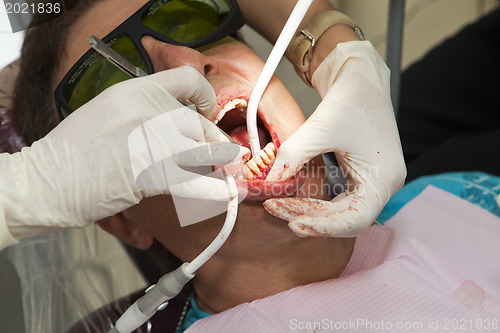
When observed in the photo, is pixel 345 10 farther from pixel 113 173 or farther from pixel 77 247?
pixel 77 247

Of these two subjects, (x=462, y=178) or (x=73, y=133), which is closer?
(x=73, y=133)

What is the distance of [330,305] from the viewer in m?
0.94

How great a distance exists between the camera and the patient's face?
81 centimetres

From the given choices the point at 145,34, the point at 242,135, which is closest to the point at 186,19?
the point at 145,34

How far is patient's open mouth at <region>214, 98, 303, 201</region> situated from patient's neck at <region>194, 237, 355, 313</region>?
0.13m

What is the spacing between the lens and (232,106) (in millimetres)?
811

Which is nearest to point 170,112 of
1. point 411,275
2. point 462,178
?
point 411,275

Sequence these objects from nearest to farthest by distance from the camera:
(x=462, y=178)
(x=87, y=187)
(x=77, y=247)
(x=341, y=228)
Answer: (x=87, y=187) < (x=341, y=228) < (x=77, y=247) < (x=462, y=178)

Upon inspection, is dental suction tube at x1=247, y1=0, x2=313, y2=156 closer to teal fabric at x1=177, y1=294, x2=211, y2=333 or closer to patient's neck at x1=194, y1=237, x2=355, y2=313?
patient's neck at x1=194, y1=237, x2=355, y2=313

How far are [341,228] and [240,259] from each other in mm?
215

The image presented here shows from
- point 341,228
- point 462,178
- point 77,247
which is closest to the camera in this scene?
point 341,228

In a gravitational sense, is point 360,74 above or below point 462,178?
above

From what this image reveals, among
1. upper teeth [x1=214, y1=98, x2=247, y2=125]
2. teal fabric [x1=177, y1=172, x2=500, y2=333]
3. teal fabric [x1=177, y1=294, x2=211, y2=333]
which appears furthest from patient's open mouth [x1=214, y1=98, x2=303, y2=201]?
teal fabric [x1=177, y1=172, x2=500, y2=333]

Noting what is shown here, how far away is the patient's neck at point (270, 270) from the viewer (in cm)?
93
